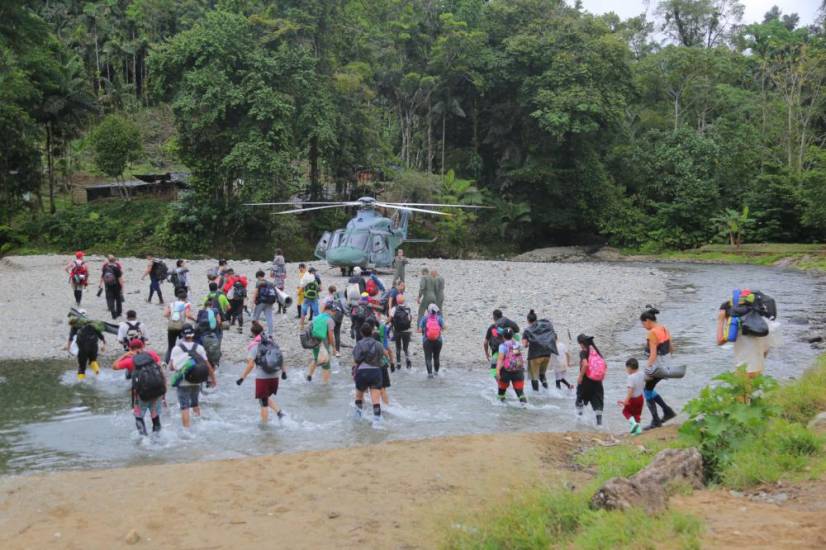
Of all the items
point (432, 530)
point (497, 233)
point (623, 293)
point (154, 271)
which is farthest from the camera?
point (497, 233)

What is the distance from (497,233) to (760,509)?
138ft

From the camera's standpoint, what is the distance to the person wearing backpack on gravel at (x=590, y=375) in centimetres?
1066

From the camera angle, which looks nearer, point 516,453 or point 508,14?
point 516,453

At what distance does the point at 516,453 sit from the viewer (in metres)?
9.40

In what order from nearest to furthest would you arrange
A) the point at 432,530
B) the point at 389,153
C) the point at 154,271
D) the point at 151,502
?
the point at 432,530, the point at 151,502, the point at 154,271, the point at 389,153

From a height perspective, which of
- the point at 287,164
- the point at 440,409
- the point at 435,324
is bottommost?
the point at 440,409

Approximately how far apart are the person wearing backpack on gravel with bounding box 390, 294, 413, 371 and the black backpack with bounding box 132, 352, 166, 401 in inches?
211

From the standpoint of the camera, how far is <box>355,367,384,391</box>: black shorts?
1098 centimetres

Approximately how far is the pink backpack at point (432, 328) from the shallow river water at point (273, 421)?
0.88 metres

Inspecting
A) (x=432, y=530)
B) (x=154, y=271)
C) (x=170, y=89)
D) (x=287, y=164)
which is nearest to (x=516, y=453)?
(x=432, y=530)

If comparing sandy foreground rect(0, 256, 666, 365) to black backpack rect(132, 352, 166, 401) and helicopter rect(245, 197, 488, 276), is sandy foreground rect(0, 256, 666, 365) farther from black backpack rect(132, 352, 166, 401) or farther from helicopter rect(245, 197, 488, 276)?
black backpack rect(132, 352, 166, 401)

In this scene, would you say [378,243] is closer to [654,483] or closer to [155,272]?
[155,272]

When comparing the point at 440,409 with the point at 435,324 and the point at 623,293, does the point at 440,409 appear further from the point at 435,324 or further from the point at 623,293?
the point at 623,293

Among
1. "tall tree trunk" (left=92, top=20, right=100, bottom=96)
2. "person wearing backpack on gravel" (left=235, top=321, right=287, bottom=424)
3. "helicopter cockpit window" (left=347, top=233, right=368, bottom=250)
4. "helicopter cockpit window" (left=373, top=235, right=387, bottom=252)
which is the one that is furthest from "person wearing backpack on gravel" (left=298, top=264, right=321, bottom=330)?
"tall tree trunk" (left=92, top=20, right=100, bottom=96)
